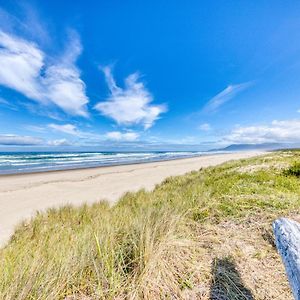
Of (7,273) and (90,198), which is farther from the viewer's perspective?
(90,198)

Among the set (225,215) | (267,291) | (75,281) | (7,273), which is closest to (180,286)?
(267,291)

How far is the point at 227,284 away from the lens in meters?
2.38

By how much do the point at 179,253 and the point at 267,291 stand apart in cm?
107

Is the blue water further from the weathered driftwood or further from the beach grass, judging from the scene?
the weathered driftwood

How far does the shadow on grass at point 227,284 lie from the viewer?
2.25m

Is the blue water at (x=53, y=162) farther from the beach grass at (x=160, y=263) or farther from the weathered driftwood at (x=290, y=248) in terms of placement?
the weathered driftwood at (x=290, y=248)

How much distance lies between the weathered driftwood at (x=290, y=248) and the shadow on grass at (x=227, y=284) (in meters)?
0.72

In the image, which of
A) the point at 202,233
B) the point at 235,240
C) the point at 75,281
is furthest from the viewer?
the point at 202,233

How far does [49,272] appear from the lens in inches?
87.0

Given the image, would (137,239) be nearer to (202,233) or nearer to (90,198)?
(202,233)

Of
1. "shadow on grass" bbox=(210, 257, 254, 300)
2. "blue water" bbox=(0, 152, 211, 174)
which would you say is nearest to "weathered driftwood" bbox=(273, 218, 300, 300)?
"shadow on grass" bbox=(210, 257, 254, 300)

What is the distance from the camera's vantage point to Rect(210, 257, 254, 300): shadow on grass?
7.39ft

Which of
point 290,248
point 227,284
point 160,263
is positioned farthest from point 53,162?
point 290,248

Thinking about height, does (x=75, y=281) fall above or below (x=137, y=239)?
below
